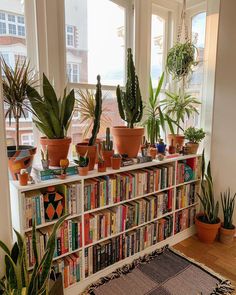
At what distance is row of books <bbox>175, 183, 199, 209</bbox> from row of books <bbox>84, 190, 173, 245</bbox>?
116mm

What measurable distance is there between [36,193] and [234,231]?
1909 millimetres

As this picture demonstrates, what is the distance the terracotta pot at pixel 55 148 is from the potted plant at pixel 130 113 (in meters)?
0.49

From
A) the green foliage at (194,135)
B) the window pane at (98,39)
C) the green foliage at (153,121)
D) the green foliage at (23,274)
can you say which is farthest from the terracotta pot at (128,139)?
the green foliage at (23,274)

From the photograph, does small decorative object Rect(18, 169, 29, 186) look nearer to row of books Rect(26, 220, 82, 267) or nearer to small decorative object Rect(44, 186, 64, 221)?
small decorative object Rect(44, 186, 64, 221)

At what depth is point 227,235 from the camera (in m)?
2.27

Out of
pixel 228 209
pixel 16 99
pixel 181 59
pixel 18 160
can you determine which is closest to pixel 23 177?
pixel 18 160

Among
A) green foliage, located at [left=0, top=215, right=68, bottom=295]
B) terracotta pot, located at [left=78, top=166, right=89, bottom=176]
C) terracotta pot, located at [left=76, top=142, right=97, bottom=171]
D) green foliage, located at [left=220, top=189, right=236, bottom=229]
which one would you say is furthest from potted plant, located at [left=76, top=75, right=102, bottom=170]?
green foliage, located at [left=220, top=189, right=236, bottom=229]

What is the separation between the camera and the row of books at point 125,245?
68.0 inches

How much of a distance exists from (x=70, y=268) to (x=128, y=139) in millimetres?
1043

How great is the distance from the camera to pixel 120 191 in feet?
5.98

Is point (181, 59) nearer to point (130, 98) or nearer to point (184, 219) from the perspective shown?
point (130, 98)

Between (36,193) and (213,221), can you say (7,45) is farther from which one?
(213,221)

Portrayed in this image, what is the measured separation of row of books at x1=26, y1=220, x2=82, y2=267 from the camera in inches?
57.4

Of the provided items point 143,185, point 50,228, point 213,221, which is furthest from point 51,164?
point 213,221
